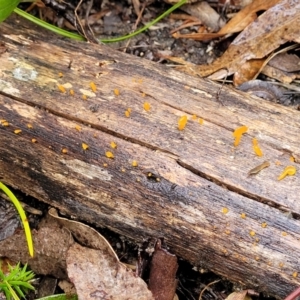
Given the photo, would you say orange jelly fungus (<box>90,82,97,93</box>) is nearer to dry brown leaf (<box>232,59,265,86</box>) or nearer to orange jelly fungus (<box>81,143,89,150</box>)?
orange jelly fungus (<box>81,143,89,150</box>)

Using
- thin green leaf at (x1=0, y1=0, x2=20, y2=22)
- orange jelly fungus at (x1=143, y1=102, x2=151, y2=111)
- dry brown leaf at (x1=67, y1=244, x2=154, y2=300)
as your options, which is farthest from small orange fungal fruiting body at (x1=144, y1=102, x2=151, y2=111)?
thin green leaf at (x1=0, y1=0, x2=20, y2=22)

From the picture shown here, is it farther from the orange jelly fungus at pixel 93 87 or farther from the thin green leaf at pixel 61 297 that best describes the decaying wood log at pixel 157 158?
the thin green leaf at pixel 61 297

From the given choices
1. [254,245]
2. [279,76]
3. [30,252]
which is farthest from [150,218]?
[279,76]

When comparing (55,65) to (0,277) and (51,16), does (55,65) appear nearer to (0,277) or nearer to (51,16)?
(51,16)

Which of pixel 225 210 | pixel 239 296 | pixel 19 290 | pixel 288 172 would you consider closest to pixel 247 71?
pixel 288 172

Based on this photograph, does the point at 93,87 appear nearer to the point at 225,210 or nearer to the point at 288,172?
the point at 225,210
